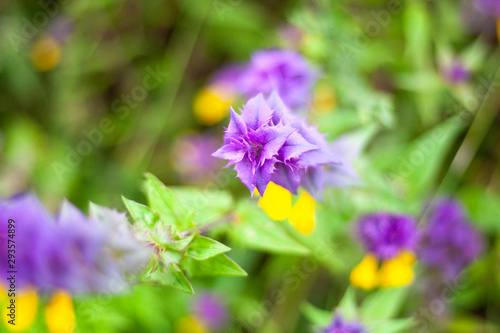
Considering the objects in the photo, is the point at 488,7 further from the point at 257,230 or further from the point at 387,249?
the point at 257,230

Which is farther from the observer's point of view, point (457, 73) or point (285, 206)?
point (457, 73)

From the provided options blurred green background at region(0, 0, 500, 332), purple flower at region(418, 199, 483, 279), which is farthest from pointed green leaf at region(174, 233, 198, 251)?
purple flower at region(418, 199, 483, 279)

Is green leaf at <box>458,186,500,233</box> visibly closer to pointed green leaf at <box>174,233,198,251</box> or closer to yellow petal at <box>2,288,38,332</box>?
pointed green leaf at <box>174,233,198,251</box>

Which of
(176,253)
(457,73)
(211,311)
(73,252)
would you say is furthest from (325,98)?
(73,252)

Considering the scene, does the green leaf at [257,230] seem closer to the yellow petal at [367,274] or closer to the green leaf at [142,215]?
the yellow petal at [367,274]

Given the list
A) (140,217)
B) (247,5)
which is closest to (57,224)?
(140,217)
